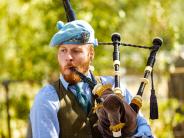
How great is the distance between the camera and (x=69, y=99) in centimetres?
281

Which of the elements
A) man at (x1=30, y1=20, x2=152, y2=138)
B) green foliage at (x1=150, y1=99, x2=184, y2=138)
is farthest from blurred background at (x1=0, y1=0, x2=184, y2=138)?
man at (x1=30, y1=20, x2=152, y2=138)

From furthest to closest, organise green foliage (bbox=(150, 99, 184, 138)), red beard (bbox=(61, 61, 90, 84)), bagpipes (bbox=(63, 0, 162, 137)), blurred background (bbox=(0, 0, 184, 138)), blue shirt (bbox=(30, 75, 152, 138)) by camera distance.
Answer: green foliage (bbox=(150, 99, 184, 138)), blurred background (bbox=(0, 0, 184, 138)), red beard (bbox=(61, 61, 90, 84)), blue shirt (bbox=(30, 75, 152, 138)), bagpipes (bbox=(63, 0, 162, 137))

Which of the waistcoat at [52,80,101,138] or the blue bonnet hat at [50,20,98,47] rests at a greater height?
the blue bonnet hat at [50,20,98,47]

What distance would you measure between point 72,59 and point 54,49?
298 centimetres

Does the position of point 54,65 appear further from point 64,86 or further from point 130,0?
A: point 64,86

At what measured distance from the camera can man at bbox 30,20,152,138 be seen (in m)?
2.71

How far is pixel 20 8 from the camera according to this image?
6.06m

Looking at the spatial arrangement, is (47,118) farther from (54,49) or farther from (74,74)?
(54,49)

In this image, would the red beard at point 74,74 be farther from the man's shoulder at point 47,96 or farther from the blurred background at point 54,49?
the blurred background at point 54,49

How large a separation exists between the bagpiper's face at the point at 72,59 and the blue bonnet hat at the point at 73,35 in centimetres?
3

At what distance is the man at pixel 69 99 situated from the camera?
2.71 metres

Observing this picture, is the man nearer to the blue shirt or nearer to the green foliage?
the blue shirt

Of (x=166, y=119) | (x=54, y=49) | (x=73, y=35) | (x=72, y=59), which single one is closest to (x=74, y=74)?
(x=72, y=59)

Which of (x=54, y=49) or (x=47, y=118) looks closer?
(x=47, y=118)
